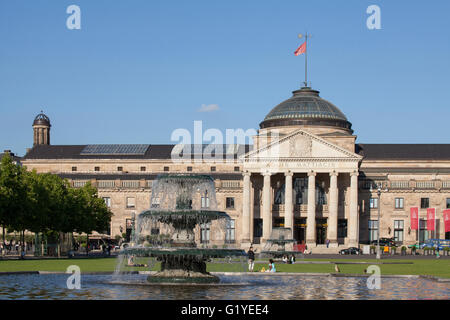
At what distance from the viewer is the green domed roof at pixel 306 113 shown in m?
126

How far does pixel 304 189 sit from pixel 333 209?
825 centimetres

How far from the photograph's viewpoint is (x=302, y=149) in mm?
118000

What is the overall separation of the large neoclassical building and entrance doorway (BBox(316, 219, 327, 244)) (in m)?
0.14

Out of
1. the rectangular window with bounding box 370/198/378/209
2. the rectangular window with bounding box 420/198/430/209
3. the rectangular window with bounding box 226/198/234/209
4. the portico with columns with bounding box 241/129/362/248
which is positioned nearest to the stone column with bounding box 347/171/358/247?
the portico with columns with bounding box 241/129/362/248

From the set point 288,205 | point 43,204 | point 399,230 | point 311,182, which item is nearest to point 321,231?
point 288,205

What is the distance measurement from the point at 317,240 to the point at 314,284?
8335 cm

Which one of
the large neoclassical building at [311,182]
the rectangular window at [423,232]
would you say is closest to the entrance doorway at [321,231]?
the large neoclassical building at [311,182]

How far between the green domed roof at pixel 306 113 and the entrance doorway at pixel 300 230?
49.2 ft

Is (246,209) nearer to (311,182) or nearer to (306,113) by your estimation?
(311,182)

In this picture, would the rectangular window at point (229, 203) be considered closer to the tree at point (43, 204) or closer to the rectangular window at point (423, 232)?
the tree at point (43, 204)

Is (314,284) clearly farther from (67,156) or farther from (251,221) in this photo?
(67,156)

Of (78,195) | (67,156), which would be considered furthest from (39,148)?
(78,195)

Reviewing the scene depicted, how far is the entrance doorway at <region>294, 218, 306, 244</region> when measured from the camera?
12094 cm

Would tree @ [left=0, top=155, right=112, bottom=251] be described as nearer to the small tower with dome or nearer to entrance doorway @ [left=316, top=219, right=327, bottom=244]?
entrance doorway @ [left=316, top=219, right=327, bottom=244]
